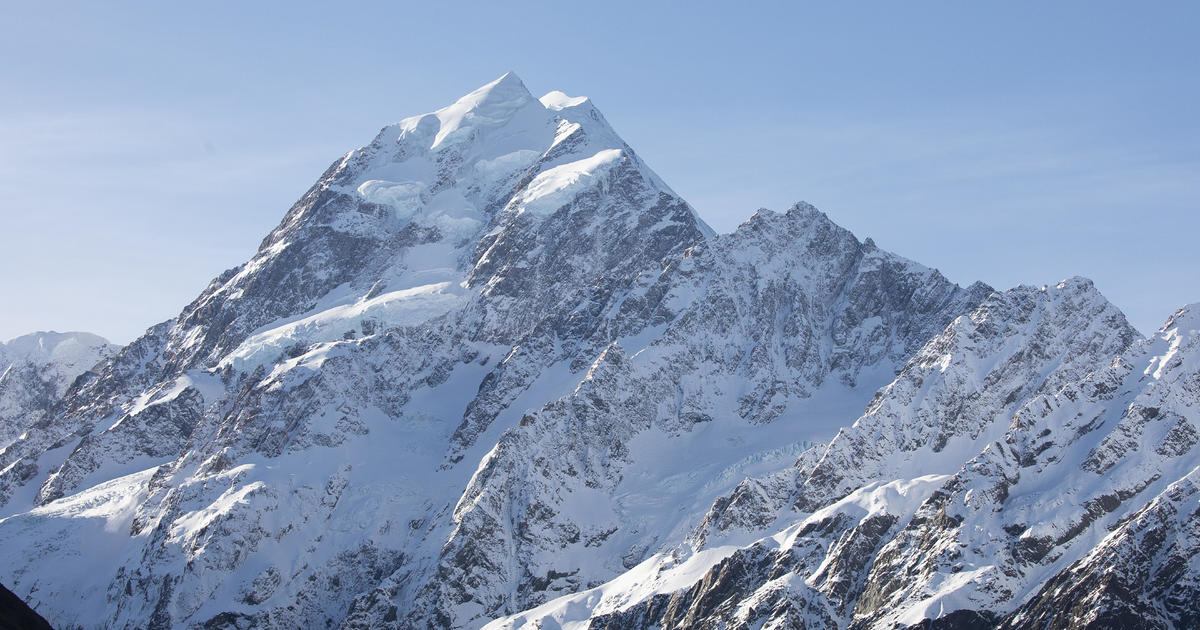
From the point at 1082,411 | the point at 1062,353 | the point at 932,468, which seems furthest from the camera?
the point at 1062,353

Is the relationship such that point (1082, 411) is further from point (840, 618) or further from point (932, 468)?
point (840, 618)

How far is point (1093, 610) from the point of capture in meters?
125

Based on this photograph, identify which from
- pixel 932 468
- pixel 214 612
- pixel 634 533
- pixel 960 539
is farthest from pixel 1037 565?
pixel 214 612

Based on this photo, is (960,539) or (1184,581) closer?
(1184,581)

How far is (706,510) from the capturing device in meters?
191

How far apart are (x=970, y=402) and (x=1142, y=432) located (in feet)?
133

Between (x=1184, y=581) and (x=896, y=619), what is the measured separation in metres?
29.6

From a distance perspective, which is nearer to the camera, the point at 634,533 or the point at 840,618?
the point at 840,618

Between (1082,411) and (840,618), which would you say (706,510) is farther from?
(1082,411)

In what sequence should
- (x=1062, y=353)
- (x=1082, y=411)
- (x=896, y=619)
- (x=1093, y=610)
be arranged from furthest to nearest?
1. (x=1062, y=353)
2. (x=1082, y=411)
3. (x=896, y=619)
4. (x=1093, y=610)

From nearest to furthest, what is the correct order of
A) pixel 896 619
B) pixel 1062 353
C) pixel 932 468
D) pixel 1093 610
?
1. pixel 1093 610
2. pixel 896 619
3. pixel 932 468
4. pixel 1062 353

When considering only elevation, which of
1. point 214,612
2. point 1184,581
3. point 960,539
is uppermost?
point 214,612

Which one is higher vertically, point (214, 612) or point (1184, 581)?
point (214, 612)

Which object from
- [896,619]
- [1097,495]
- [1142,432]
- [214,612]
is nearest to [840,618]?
[896,619]
